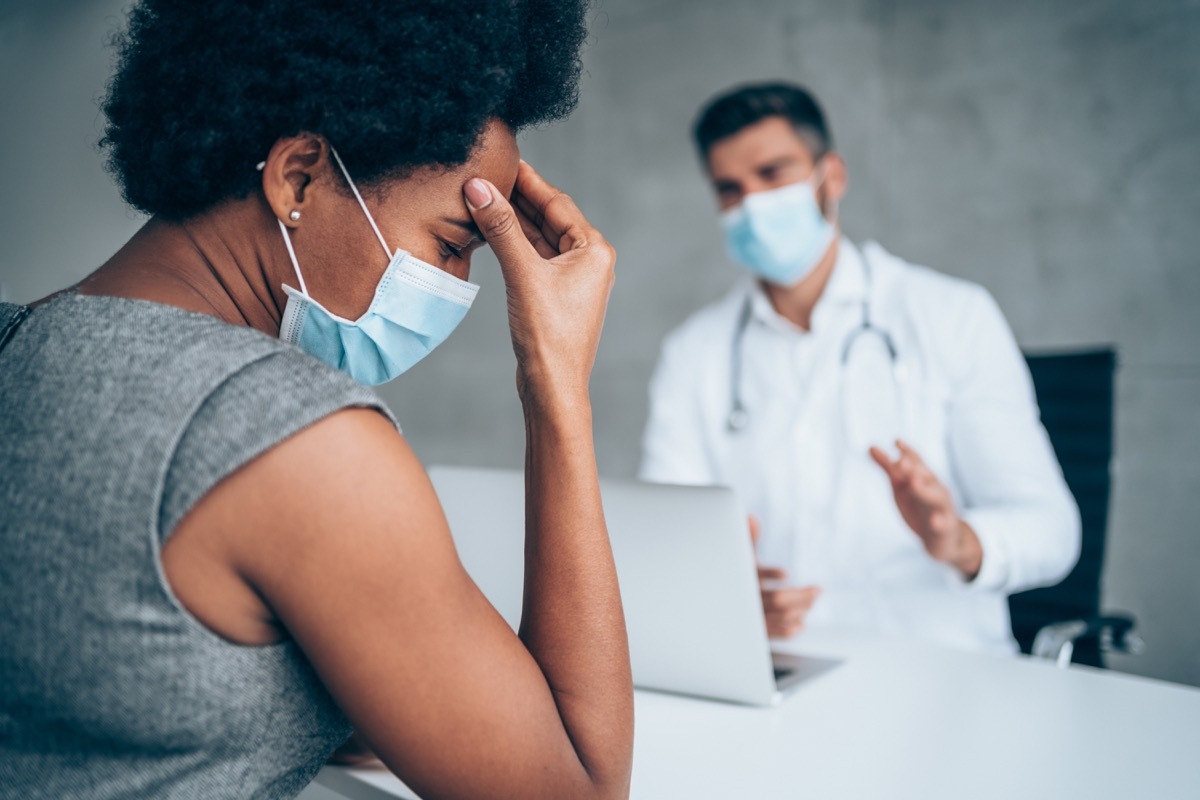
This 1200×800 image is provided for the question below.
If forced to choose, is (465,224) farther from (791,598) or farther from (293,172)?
(791,598)

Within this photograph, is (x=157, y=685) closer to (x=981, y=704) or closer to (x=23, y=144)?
(x=981, y=704)

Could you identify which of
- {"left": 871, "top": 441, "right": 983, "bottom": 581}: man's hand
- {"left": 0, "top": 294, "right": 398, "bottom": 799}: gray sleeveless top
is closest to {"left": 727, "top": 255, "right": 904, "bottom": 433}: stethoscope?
{"left": 871, "top": 441, "right": 983, "bottom": 581}: man's hand

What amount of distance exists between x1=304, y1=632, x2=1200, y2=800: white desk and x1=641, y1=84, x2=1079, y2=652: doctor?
48 centimetres

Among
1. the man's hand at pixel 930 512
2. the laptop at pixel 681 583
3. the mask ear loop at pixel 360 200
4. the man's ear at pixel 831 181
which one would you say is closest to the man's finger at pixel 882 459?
the man's hand at pixel 930 512

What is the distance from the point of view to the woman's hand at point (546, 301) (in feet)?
2.55

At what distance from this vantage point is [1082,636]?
1613mm

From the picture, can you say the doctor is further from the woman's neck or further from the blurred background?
the woman's neck

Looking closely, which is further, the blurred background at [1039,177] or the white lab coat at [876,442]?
the blurred background at [1039,177]

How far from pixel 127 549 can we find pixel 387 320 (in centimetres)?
34

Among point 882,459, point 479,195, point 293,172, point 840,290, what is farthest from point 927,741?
point 840,290

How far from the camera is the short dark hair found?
2.05m

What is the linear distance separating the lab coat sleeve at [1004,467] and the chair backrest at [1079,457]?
3 centimetres

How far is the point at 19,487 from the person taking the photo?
60cm

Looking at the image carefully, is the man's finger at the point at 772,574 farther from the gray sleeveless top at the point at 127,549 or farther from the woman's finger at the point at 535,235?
the gray sleeveless top at the point at 127,549
